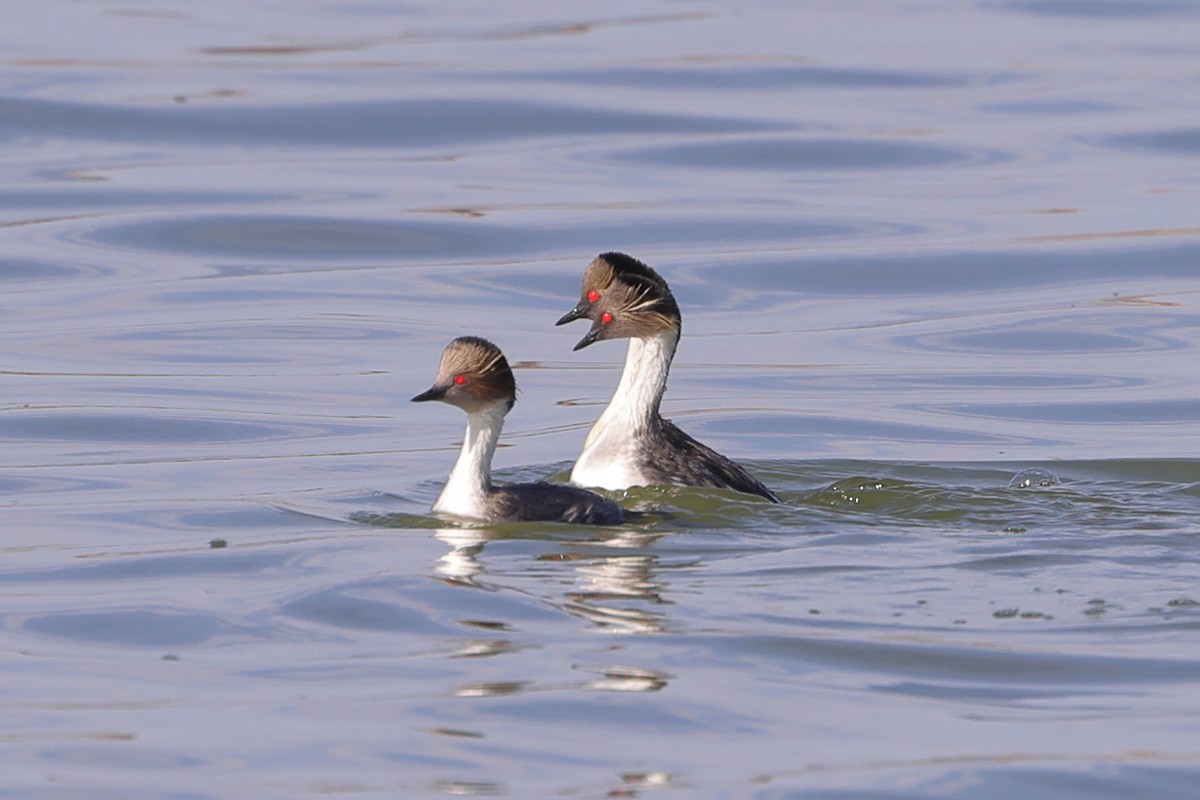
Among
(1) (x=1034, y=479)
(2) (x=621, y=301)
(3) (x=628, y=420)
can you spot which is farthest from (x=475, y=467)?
(1) (x=1034, y=479)

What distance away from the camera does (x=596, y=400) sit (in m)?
15.3

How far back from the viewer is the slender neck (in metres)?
12.3

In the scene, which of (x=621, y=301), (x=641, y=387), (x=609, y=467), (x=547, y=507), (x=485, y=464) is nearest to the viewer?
(x=547, y=507)

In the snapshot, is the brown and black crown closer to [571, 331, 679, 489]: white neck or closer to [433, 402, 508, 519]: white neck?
[571, 331, 679, 489]: white neck

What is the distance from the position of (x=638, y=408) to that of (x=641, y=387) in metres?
0.17

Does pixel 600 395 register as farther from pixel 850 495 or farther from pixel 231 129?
pixel 231 129

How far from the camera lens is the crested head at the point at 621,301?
12477mm

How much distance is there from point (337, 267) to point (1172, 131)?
10.3m

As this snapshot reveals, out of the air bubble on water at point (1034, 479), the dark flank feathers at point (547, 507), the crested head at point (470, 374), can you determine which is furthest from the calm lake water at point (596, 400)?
the crested head at point (470, 374)

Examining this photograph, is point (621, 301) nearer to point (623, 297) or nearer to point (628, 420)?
point (623, 297)

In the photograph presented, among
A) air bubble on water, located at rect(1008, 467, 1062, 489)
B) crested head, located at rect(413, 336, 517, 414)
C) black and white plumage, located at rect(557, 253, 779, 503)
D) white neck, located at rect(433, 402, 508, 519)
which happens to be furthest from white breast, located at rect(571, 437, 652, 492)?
air bubble on water, located at rect(1008, 467, 1062, 489)

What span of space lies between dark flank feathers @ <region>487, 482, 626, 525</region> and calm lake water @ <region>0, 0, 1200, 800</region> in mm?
180

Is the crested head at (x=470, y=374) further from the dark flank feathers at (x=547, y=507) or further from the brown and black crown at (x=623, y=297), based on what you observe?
the brown and black crown at (x=623, y=297)

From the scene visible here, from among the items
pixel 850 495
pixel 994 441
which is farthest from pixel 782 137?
pixel 850 495
